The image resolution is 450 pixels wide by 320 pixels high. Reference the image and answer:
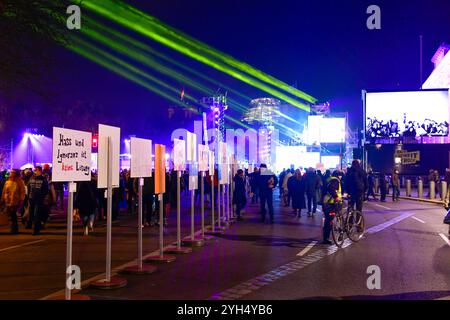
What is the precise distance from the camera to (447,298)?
6.67m

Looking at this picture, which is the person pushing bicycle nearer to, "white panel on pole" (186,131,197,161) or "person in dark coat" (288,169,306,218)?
"white panel on pole" (186,131,197,161)

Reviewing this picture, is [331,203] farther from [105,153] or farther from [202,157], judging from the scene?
[105,153]

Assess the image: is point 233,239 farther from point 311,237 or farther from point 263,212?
point 263,212

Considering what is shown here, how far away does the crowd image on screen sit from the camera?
46.8 meters

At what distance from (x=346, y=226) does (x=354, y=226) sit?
320 mm

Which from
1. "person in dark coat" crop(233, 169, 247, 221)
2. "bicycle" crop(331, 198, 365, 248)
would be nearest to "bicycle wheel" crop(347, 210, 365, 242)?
"bicycle" crop(331, 198, 365, 248)

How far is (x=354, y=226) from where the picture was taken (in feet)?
→ 40.6

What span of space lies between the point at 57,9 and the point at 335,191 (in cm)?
979

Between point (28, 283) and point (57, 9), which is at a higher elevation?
point (57, 9)

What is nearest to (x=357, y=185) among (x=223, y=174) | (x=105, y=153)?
(x=223, y=174)

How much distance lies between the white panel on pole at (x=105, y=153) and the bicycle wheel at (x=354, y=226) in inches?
261

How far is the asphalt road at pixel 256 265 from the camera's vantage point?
719 cm
